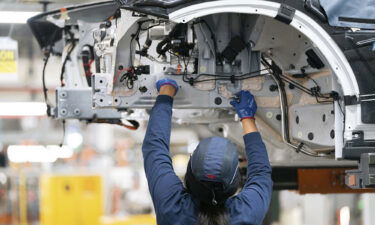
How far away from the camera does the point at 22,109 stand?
A: 13.4 metres

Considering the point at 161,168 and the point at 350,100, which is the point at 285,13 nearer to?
the point at 350,100

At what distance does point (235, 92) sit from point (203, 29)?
481 millimetres

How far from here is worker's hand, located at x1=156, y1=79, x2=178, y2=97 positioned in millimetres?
4727

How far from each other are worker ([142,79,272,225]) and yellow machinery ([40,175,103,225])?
12575mm

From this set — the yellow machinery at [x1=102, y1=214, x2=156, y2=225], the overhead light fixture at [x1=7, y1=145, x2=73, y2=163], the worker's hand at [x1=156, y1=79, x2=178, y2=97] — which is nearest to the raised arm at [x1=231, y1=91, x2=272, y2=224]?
the worker's hand at [x1=156, y1=79, x2=178, y2=97]

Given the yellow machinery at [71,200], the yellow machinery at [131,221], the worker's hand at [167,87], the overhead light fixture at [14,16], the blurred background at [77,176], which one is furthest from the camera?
the yellow machinery at [71,200]

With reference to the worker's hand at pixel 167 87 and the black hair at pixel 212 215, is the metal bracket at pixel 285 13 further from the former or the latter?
the black hair at pixel 212 215

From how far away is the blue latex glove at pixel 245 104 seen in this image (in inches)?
187

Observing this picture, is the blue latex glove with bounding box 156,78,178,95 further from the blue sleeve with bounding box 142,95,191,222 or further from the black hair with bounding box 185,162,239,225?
the black hair with bounding box 185,162,239,225

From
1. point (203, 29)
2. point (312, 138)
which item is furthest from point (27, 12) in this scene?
point (312, 138)

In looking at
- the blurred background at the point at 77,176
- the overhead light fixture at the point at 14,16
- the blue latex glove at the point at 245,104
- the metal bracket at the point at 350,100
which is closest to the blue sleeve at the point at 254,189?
the blue latex glove at the point at 245,104

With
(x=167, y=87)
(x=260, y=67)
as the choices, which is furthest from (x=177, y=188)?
(x=260, y=67)

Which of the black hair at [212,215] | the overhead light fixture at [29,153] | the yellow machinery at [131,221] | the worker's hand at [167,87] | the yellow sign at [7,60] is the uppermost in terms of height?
the yellow sign at [7,60]

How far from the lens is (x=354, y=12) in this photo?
457cm
